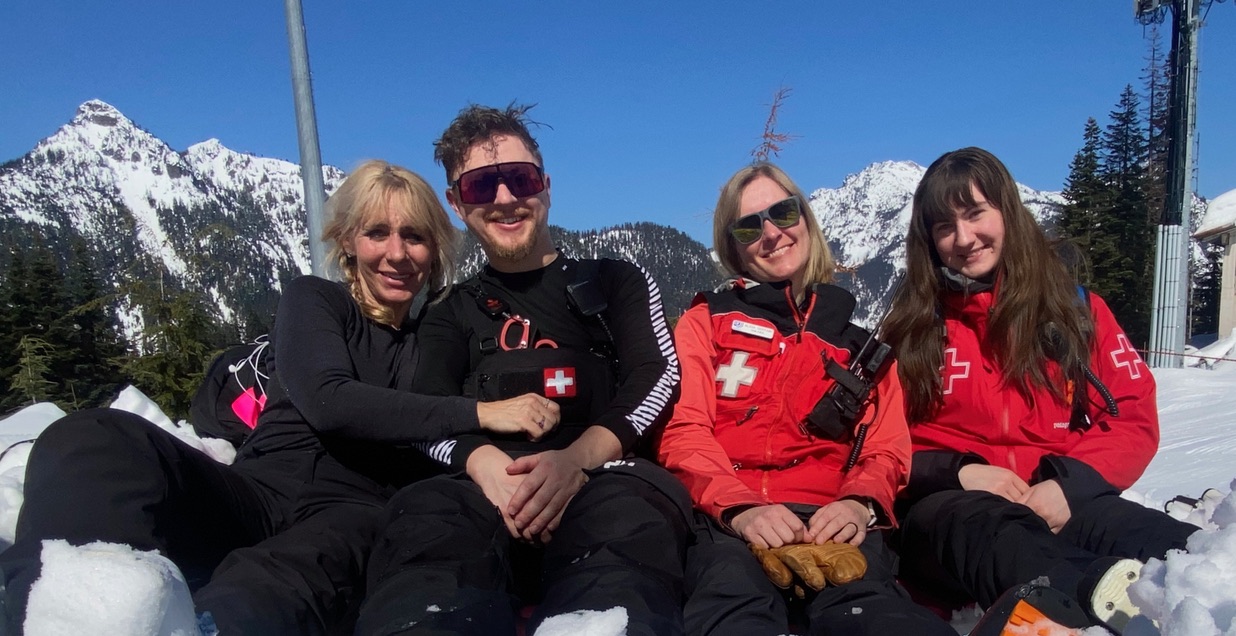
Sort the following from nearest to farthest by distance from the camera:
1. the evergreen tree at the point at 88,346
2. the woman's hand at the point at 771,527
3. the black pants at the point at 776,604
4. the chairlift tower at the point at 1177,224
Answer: the black pants at the point at 776,604 → the woman's hand at the point at 771,527 → the chairlift tower at the point at 1177,224 → the evergreen tree at the point at 88,346

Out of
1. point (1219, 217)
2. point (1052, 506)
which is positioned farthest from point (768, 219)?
point (1219, 217)

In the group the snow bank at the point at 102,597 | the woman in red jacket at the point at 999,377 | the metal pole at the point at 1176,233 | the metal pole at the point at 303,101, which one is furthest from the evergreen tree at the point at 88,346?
the metal pole at the point at 1176,233

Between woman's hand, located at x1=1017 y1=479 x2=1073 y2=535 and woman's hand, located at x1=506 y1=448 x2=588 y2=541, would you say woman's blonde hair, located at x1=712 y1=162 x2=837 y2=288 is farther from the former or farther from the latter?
woman's hand, located at x1=506 y1=448 x2=588 y2=541

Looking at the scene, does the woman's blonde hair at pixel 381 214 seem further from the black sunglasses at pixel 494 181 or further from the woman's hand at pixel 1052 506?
the woman's hand at pixel 1052 506

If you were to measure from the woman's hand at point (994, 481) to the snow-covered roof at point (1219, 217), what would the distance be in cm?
4099

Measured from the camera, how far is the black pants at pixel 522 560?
1.85 metres

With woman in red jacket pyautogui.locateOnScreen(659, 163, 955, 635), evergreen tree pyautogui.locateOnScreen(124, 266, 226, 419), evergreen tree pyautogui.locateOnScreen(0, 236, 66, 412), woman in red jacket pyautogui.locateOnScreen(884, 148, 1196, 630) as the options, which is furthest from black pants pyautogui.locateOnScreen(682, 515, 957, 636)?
evergreen tree pyautogui.locateOnScreen(0, 236, 66, 412)

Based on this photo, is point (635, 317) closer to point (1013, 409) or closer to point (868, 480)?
point (868, 480)

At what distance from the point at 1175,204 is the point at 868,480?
20709 millimetres

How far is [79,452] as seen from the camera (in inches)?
84.8

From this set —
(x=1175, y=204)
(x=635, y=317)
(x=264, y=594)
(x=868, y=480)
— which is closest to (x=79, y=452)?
(x=264, y=594)

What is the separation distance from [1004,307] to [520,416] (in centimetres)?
203

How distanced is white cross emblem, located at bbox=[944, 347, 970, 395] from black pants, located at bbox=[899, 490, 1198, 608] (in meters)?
0.56

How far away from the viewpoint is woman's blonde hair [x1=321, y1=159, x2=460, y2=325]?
334 cm
